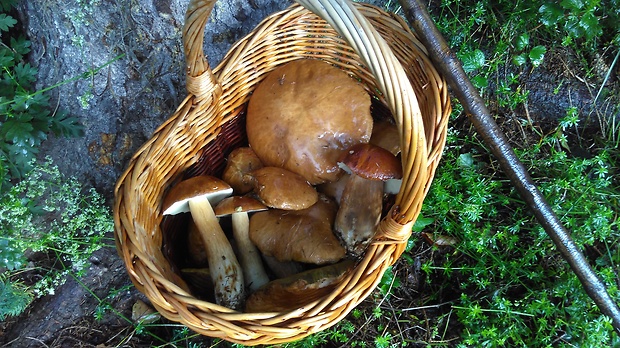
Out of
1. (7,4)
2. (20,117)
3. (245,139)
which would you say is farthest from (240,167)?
(7,4)

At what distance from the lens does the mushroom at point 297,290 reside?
188 centimetres

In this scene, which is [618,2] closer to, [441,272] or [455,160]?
[455,160]

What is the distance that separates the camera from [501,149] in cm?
229

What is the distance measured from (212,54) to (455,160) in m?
1.59

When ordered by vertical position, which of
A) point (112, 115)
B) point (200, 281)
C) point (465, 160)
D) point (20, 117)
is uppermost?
point (20, 117)

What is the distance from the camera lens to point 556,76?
9.28 ft

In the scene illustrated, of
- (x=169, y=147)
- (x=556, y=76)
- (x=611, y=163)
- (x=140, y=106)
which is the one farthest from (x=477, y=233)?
(x=140, y=106)

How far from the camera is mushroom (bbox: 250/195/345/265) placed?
6.84 ft

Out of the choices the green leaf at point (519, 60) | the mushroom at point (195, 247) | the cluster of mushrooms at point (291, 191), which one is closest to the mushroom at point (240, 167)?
the cluster of mushrooms at point (291, 191)

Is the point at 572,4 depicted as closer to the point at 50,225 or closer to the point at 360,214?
the point at 360,214

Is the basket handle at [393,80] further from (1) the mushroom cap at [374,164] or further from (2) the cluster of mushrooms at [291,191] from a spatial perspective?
(2) the cluster of mushrooms at [291,191]

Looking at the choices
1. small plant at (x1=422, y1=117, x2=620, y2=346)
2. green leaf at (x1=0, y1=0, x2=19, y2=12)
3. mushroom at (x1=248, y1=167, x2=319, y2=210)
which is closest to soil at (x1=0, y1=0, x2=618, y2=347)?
green leaf at (x1=0, y1=0, x2=19, y2=12)

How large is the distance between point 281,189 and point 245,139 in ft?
2.08

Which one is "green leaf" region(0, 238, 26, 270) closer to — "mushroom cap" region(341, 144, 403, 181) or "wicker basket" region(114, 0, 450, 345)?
"wicker basket" region(114, 0, 450, 345)
